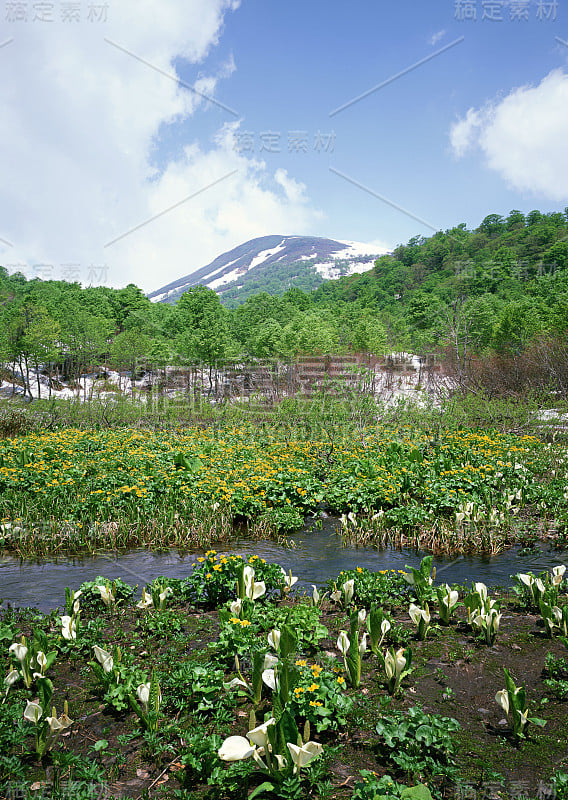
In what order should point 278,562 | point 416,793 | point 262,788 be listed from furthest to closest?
point 278,562, point 262,788, point 416,793

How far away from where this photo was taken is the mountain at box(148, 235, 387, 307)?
422 ft

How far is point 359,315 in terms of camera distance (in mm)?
39969

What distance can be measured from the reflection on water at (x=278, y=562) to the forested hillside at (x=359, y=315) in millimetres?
11920

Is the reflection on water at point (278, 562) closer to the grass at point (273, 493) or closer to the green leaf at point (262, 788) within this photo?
the grass at point (273, 493)

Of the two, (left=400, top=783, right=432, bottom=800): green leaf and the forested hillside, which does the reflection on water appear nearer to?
(left=400, top=783, right=432, bottom=800): green leaf

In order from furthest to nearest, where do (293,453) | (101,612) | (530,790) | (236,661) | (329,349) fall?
(329,349) < (293,453) < (101,612) < (236,661) < (530,790)

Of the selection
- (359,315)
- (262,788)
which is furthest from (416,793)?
(359,315)

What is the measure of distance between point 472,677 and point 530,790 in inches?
36.3

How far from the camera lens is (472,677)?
9.95 feet

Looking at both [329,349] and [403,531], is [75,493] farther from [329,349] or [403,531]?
[329,349]

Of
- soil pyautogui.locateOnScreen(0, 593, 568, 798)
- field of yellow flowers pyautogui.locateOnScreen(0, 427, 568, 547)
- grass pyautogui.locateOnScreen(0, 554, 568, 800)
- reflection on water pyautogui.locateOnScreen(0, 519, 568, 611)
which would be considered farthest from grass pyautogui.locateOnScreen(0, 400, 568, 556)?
soil pyautogui.locateOnScreen(0, 593, 568, 798)

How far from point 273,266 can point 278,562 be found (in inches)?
5899

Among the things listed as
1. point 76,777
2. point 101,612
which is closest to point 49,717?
point 76,777

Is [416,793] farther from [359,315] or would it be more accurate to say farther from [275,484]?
[359,315]
